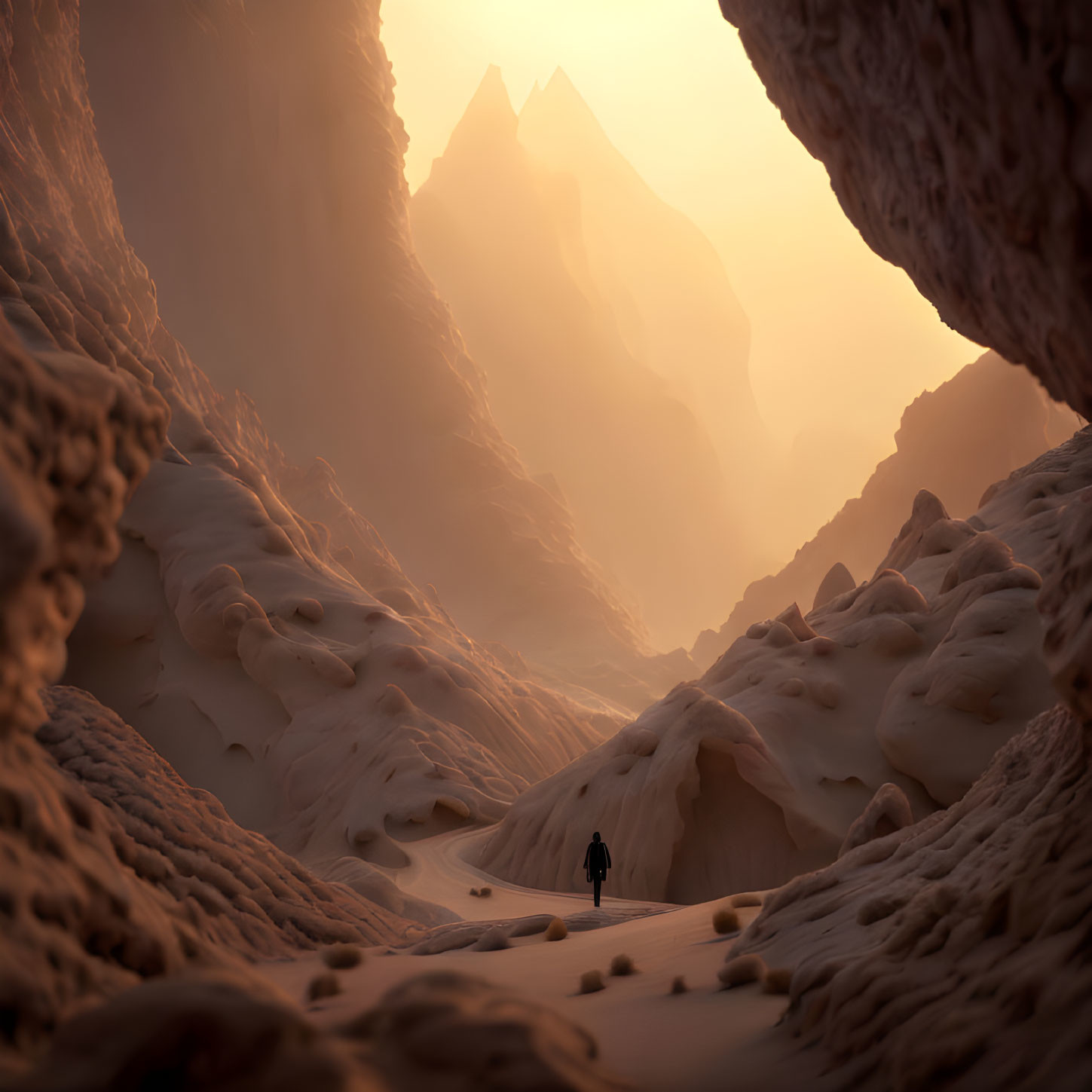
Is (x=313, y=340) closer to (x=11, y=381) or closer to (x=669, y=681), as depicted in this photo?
(x=669, y=681)

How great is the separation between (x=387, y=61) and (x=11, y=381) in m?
49.1

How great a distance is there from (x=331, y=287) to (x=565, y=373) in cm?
3155

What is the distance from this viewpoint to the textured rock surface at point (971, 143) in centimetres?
272

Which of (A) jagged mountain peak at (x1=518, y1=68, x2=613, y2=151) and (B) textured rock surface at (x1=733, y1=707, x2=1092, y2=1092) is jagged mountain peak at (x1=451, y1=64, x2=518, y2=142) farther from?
(B) textured rock surface at (x1=733, y1=707, x2=1092, y2=1092)

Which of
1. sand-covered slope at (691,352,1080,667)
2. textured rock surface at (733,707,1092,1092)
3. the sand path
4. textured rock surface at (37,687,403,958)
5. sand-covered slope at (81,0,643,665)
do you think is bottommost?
textured rock surface at (733,707,1092,1092)

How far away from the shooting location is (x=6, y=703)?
2.36 meters

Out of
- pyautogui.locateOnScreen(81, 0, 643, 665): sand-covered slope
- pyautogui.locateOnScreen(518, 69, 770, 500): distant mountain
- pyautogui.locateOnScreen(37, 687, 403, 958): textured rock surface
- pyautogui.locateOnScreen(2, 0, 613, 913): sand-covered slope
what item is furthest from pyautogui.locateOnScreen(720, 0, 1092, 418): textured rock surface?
pyautogui.locateOnScreen(518, 69, 770, 500): distant mountain

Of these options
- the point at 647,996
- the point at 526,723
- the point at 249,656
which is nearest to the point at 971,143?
the point at 647,996

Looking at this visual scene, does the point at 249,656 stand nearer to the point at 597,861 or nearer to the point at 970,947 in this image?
the point at 597,861

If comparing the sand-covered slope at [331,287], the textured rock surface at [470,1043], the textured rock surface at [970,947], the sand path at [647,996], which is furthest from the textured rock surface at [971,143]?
the sand-covered slope at [331,287]

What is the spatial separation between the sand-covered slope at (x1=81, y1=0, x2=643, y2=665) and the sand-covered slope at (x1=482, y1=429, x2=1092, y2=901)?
29.0 m

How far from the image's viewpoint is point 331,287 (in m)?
42.4

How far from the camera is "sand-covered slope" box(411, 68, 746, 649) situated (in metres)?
70.9

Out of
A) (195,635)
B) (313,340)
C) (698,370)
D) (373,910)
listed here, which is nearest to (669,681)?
(313,340)
